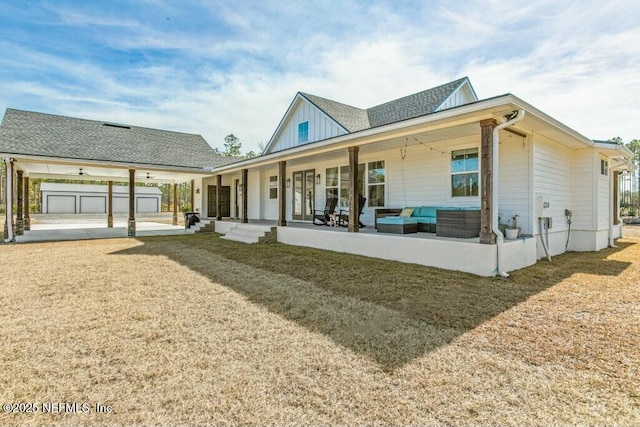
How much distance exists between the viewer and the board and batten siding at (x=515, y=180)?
698 centimetres

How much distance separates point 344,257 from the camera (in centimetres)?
764

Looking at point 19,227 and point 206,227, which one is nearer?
point 19,227

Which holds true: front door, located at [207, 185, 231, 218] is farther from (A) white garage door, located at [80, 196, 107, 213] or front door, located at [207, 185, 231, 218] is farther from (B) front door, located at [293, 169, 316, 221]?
(A) white garage door, located at [80, 196, 107, 213]

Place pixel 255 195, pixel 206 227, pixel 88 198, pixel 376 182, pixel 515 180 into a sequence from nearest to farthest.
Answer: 1. pixel 515 180
2. pixel 376 182
3. pixel 206 227
4. pixel 255 195
5. pixel 88 198

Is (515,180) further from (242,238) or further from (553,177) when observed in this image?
(242,238)

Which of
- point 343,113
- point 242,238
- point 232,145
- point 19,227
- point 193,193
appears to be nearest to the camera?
point 242,238

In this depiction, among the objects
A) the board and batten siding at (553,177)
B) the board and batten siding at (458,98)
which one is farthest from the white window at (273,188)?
the board and batten siding at (553,177)

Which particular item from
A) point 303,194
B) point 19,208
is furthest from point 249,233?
point 19,208

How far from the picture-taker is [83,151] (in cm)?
1219

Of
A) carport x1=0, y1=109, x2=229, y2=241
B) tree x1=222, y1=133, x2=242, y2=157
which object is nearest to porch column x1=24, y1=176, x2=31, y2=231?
carport x1=0, y1=109, x2=229, y2=241

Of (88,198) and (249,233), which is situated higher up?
(88,198)

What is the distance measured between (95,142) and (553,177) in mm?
16121

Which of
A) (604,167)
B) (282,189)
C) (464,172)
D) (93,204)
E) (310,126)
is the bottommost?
(282,189)

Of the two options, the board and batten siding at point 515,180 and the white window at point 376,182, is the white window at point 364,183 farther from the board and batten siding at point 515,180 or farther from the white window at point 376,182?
the board and batten siding at point 515,180
